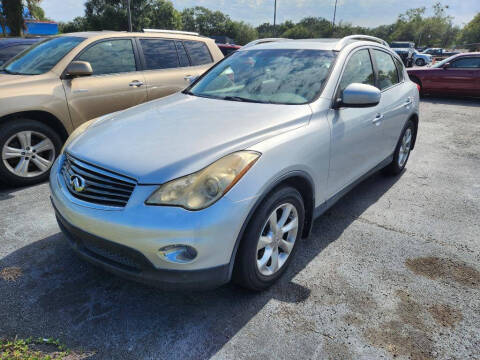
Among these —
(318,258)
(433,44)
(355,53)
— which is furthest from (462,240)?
(433,44)

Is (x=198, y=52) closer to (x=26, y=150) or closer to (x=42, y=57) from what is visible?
(x=42, y=57)

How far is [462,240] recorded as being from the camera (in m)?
3.37

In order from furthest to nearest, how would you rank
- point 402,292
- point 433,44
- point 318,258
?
point 433,44 < point 318,258 < point 402,292

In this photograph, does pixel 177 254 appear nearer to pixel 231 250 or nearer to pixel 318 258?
pixel 231 250

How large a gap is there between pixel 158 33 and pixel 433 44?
92.8 m

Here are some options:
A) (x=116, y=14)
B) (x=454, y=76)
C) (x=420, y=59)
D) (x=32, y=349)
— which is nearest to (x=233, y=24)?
(x=116, y=14)

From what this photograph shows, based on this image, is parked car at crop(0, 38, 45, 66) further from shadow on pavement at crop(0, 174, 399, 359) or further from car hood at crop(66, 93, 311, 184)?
shadow on pavement at crop(0, 174, 399, 359)

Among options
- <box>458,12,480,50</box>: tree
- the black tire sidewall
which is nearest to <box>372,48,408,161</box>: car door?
the black tire sidewall

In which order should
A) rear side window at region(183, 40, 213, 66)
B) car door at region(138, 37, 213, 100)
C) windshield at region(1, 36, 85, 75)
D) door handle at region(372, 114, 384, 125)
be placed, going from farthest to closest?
rear side window at region(183, 40, 213, 66) → car door at region(138, 37, 213, 100) → windshield at region(1, 36, 85, 75) → door handle at region(372, 114, 384, 125)

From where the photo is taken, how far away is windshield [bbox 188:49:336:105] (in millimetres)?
2984

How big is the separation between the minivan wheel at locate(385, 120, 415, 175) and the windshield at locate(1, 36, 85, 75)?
4306mm

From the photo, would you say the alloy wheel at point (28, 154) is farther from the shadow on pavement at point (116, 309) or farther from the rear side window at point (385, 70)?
the rear side window at point (385, 70)

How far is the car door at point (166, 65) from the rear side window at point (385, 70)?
2.84 metres

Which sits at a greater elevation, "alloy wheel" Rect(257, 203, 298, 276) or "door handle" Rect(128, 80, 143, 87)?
"door handle" Rect(128, 80, 143, 87)
